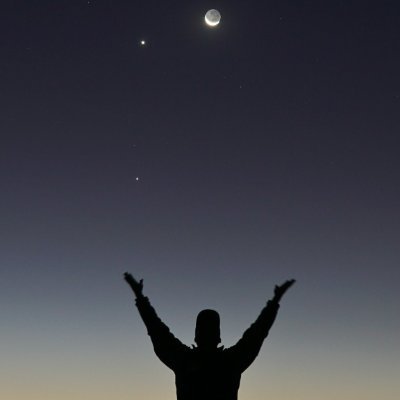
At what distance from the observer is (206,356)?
6211 mm

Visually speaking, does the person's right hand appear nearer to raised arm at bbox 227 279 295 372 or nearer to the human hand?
raised arm at bbox 227 279 295 372

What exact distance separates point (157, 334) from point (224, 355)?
0.75 m

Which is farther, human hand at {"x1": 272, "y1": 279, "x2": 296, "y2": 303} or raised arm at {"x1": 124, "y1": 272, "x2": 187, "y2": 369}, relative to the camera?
human hand at {"x1": 272, "y1": 279, "x2": 296, "y2": 303}

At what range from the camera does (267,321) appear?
670 centimetres

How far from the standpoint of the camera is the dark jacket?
6.07 m

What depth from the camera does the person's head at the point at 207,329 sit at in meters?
6.13

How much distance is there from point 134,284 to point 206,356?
1.26 m

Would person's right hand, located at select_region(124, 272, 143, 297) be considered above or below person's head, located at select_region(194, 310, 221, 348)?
above

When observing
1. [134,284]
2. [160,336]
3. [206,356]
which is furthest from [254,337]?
[134,284]

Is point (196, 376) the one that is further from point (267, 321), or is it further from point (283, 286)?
point (283, 286)

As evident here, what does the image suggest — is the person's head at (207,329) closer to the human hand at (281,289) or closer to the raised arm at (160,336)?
the raised arm at (160,336)

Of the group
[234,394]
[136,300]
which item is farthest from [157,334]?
[234,394]

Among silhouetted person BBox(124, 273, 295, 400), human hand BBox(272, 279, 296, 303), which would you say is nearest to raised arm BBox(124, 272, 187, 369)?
silhouetted person BBox(124, 273, 295, 400)

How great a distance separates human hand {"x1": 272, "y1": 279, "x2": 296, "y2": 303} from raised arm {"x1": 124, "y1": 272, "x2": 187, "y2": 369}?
1.27 m
